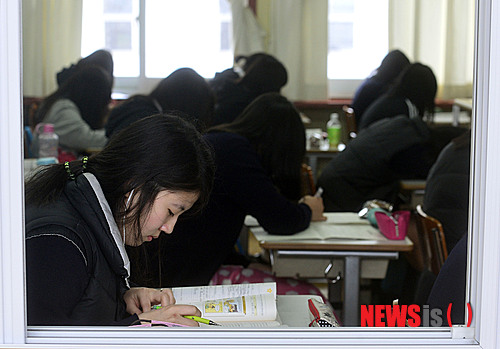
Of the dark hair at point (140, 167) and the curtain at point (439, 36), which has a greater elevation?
the curtain at point (439, 36)

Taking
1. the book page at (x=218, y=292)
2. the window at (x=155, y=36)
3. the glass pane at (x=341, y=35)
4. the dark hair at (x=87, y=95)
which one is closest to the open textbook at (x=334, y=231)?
the book page at (x=218, y=292)

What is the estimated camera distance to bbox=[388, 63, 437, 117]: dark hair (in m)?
4.48

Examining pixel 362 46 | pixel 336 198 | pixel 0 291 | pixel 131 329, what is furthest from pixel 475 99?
pixel 362 46

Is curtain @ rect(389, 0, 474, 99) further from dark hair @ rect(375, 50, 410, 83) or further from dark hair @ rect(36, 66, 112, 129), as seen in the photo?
dark hair @ rect(36, 66, 112, 129)

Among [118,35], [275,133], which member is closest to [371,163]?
[275,133]

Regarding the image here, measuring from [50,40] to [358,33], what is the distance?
262 cm

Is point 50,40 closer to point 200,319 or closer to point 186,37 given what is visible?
point 186,37

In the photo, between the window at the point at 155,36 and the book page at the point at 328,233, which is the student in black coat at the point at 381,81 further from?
the book page at the point at 328,233

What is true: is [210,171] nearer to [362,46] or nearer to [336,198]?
[336,198]

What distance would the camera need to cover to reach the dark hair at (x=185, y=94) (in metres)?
2.79

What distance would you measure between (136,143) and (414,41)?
17.0 feet

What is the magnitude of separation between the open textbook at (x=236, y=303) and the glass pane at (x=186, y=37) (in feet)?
14.7

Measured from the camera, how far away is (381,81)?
17.3ft

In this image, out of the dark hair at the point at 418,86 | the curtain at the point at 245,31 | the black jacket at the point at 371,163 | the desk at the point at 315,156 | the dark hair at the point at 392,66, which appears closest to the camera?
the black jacket at the point at 371,163
